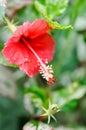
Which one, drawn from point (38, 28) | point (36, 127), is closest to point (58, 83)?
point (36, 127)

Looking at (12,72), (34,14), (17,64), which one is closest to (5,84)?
(12,72)

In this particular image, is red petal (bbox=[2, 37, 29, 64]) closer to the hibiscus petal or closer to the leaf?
the hibiscus petal

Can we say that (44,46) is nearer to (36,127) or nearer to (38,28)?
(38,28)

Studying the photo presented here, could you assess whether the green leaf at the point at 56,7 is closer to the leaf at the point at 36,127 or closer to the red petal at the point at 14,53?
the red petal at the point at 14,53

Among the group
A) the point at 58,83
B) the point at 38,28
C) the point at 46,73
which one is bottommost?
the point at 58,83

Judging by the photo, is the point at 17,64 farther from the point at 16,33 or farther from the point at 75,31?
the point at 75,31

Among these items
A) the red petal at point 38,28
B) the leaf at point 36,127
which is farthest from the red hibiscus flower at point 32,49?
the leaf at point 36,127

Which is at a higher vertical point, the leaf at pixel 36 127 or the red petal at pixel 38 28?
the red petal at pixel 38 28
